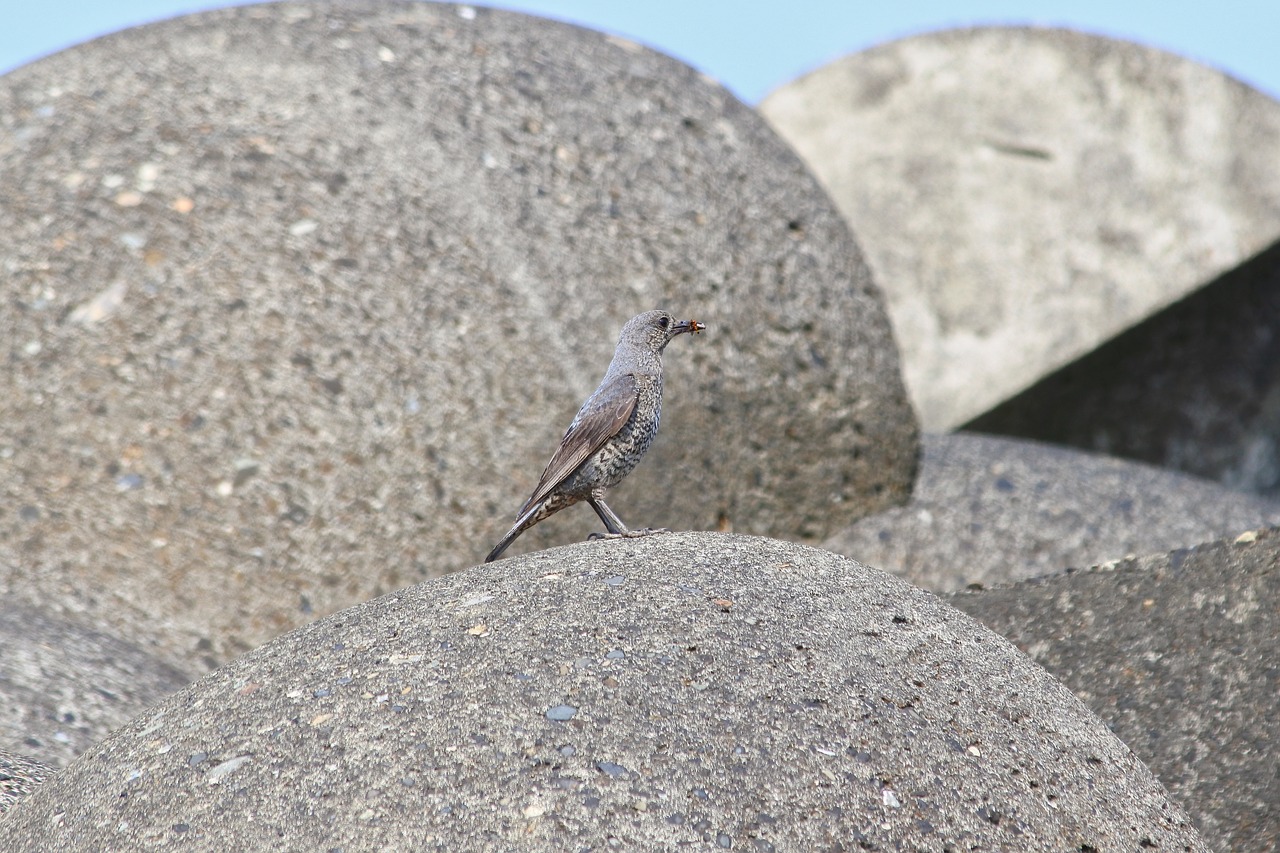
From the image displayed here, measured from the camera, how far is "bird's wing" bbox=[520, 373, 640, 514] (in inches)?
187

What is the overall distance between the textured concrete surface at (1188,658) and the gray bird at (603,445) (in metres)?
1.66

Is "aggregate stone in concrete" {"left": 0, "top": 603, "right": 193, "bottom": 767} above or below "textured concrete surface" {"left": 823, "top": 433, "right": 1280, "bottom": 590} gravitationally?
above

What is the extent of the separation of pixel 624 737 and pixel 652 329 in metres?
2.04

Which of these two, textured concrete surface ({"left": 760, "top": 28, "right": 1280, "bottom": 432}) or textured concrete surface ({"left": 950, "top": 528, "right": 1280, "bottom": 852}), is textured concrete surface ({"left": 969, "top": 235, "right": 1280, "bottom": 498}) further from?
textured concrete surface ({"left": 950, "top": 528, "right": 1280, "bottom": 852})

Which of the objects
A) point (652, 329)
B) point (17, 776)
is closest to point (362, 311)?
point (652, 329)

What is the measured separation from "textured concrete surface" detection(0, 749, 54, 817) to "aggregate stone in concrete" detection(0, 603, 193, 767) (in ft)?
0.83

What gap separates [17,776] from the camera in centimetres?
436

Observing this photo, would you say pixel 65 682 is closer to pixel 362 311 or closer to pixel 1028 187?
pixel 362 311

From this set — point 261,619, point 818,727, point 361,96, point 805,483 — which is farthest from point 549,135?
point 818,727

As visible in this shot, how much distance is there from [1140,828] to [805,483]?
12.0 feet

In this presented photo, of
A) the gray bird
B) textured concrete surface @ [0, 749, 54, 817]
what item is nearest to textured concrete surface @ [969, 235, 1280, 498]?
the gray bird

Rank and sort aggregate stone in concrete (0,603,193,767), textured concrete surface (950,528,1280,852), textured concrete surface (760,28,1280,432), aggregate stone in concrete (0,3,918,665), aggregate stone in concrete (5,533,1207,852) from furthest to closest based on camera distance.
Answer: textured concrete surface (760,28,1280,432), aggregate stone in concrete (0,3,918,665), aggregate stone in concrete (0,603,193,767), textured concrete surface (950,528,1280,852), aggregate stone in concrete (5,533,1207,852)

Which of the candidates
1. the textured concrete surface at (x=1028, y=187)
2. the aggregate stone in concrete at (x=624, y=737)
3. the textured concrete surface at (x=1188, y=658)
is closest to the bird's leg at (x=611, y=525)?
the aggregate stone in concrete at (x=624, y=737)

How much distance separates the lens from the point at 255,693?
375 centimetres
